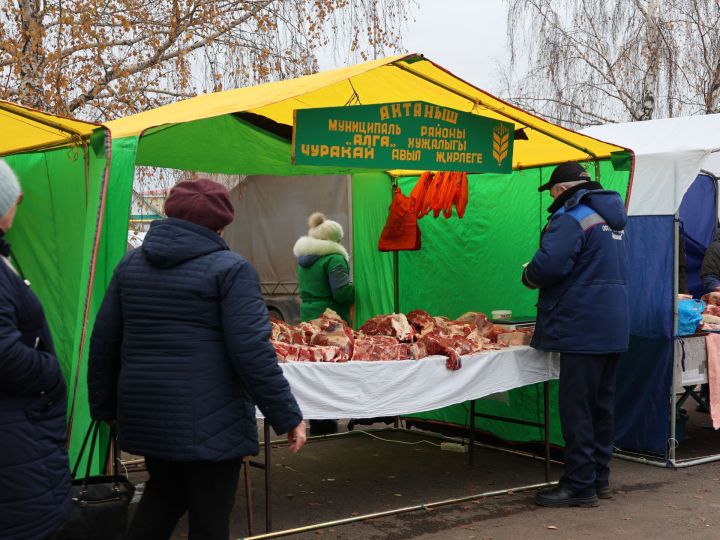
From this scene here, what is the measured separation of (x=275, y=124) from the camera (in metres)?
7.05

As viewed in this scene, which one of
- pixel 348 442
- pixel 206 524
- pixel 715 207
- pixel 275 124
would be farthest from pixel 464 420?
pixel 715 207

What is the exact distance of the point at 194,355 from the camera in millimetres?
3771

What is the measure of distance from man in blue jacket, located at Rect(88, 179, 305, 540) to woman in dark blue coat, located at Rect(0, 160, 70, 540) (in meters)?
0.59

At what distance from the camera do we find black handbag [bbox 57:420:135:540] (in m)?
3.96

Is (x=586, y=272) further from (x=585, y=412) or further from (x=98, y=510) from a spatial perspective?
(x=98, y=510)

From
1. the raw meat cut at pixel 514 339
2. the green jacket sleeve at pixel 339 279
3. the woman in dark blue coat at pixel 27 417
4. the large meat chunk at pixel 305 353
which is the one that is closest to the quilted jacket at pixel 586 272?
the raw meat cut at pixel 514 339

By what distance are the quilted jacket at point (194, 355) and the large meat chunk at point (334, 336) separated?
76.4 inches

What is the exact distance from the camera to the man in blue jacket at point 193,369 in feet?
12.3

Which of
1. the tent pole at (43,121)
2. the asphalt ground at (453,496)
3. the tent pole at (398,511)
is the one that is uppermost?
the tent pole at (43,121)

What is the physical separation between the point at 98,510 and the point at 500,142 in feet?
13.4

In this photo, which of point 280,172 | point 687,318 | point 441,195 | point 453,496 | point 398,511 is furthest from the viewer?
point 441,195

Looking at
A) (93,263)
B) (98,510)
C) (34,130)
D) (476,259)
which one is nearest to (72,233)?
(93,263)

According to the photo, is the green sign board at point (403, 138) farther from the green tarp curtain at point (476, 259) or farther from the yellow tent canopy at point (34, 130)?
the yellow tent canopy at point (34, 130)

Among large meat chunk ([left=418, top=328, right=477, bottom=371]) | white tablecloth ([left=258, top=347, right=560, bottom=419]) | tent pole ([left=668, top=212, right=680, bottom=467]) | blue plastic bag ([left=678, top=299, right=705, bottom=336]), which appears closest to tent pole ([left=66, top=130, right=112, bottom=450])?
white tablecloth ([left=258, top=347, right=560, bottom=419])
